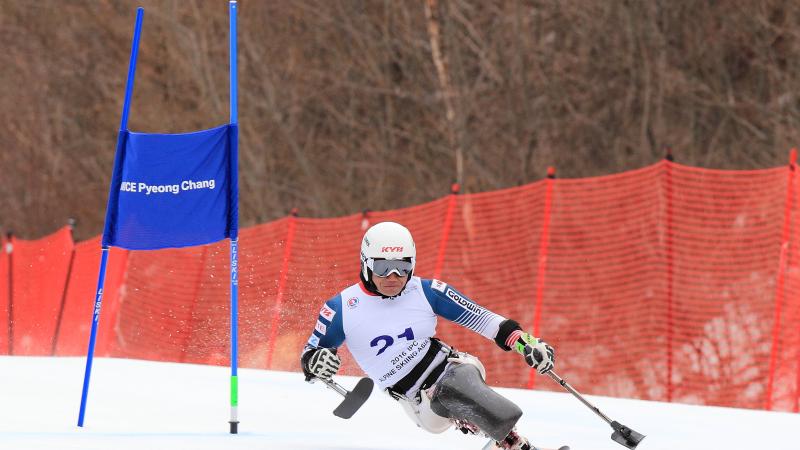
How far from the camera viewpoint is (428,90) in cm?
2455

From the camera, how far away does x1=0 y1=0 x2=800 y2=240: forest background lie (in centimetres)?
2217

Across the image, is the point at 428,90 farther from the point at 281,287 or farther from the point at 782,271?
the point at 782,271

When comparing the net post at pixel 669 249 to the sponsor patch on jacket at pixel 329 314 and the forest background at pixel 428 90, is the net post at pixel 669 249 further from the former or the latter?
the forest background at pixel 428 90

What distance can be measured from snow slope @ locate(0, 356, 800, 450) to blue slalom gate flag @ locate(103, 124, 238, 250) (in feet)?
3.70

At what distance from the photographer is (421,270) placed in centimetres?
1534

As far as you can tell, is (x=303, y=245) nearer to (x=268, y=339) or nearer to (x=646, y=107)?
(x=268, y=339)

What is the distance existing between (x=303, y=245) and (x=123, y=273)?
2.42 metres

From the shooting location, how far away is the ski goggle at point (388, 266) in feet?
Result: 26.1

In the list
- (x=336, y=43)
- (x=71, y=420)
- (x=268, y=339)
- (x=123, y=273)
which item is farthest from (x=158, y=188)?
(x=336, y=43)

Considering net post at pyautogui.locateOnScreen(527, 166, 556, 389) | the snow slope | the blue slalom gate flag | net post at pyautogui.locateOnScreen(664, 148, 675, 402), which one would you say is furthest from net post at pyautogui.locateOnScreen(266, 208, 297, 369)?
the blue slalom gate flag

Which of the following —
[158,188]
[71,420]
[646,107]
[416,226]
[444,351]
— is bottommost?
[71,420]

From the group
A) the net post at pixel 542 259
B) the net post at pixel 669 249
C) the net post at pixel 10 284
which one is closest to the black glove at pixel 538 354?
the net post at pixel 542 259

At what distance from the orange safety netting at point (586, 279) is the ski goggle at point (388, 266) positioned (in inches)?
220

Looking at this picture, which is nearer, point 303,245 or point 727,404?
point 727,404
